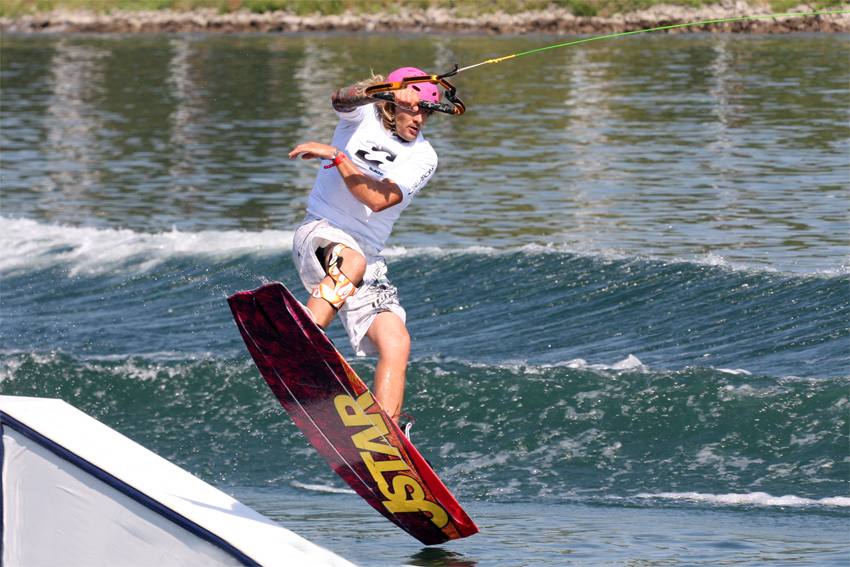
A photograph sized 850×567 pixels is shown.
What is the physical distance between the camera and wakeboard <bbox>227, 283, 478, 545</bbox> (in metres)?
5.39

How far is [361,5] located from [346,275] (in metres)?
67.9

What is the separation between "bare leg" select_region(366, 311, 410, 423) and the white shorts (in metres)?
0.05

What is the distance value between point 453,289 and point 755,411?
15.4 feet

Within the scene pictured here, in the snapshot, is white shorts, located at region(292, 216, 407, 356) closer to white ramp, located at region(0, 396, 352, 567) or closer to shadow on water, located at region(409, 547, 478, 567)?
shadow on water, located at region(409, 547, 478, 567)

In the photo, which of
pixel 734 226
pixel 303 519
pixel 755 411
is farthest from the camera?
pixel 734 226

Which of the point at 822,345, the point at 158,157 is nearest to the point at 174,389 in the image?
the point at 822,345

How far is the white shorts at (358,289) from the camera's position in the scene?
5688 mm

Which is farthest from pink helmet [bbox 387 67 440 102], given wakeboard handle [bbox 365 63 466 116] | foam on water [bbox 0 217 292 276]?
foam on water [bbox 0 217 292 276]

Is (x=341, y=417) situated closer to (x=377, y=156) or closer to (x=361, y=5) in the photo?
(x=377, y=156)

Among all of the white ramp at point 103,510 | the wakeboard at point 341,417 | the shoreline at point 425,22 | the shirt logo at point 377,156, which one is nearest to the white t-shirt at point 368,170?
the shirt logo at point 377,156

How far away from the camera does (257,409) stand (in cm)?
934

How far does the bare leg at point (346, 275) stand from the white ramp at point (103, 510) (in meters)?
1.35

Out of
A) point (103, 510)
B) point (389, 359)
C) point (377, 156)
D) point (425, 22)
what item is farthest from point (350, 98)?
point (425, 22)

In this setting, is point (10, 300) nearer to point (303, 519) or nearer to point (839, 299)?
point (303, 519)
